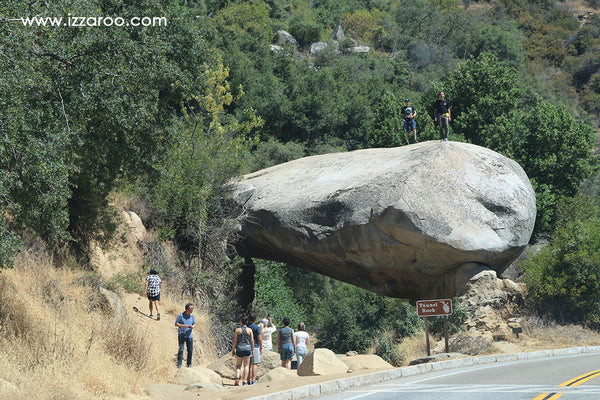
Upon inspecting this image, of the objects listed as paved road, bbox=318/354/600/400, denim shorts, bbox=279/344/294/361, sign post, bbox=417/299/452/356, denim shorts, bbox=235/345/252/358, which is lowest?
paved road, bbox=318/354/600/400

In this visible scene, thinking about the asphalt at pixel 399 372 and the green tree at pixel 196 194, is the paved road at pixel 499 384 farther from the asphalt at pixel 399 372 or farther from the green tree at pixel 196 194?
the green tree at pixel 196 194

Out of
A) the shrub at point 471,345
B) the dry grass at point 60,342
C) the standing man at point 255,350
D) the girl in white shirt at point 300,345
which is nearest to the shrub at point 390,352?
the shrub at point 471,345

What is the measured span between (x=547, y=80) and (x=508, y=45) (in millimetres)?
6933

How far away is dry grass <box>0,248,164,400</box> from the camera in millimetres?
11211

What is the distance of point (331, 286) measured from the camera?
48406mm

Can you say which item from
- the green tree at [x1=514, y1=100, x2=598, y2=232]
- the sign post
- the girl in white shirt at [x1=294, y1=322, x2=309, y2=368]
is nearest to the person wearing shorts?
the girl in white shirt at [x1=294, y1=322, x2=309, y2=368]

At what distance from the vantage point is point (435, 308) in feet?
60.6

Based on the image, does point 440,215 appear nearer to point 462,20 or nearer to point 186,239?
point 186,239

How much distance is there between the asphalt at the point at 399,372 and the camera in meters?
11.9

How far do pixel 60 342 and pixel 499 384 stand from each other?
27.0ft

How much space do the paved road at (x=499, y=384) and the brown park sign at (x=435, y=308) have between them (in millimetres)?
2335

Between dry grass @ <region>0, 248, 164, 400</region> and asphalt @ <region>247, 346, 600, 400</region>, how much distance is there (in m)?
2.78

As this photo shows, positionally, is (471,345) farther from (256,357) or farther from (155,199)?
(155,199)

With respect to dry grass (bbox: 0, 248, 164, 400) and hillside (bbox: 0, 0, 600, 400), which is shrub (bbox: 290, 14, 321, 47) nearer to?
hillside (bbox: 0, 0, 600, 400)
